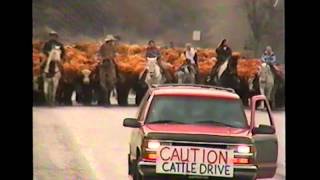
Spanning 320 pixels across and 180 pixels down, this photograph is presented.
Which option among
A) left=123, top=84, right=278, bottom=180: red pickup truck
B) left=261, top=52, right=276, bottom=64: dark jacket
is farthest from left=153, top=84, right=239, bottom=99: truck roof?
left=261, top=52, right=276, bottom=64: dark jacket

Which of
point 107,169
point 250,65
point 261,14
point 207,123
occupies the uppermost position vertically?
point 261,14

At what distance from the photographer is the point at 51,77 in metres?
3.88

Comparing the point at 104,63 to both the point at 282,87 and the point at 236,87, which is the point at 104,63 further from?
the point at 282,87

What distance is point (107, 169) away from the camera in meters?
3.88

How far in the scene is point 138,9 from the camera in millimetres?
3932

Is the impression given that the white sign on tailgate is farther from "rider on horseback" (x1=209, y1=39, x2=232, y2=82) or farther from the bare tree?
the bare tree

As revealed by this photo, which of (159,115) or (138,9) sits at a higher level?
(138,9)

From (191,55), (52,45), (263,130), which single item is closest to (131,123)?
(191,55)

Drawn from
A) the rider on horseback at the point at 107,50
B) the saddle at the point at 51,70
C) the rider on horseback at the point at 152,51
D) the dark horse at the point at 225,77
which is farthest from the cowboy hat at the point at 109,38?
the dark horse at the point at 225,77

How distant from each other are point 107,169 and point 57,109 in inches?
18.0

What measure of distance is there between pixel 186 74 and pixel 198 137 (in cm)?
39

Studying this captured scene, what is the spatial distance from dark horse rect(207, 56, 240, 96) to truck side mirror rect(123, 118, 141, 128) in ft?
1.60

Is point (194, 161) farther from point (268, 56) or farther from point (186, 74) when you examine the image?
point (268, 56)
